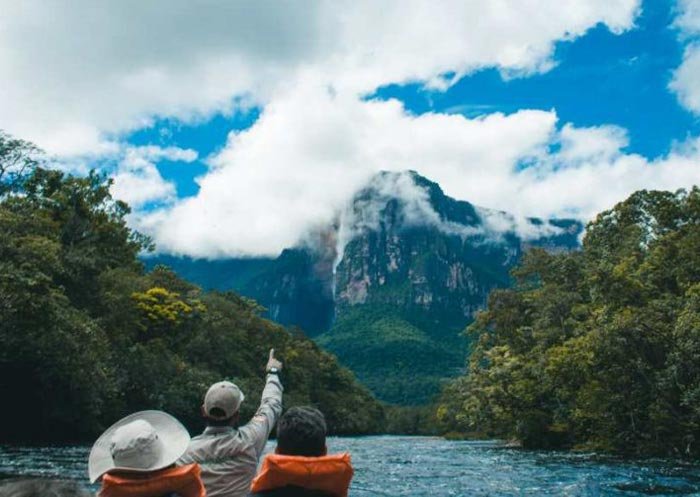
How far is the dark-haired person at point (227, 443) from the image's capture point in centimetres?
393

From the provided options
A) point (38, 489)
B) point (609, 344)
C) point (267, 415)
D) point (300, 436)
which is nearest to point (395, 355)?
point (609, 344)

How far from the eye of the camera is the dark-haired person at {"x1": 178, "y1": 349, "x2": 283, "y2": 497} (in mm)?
3934

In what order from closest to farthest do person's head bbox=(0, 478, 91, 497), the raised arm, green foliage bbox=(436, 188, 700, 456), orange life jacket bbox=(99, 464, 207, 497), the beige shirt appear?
person's head bbox=(0, 478, 91, 497) → orange life jacket bbox=(99, 464, 207, 497) → the beige shirt → the raised arm → green foliage bbox=(436, 188, 700, 456)

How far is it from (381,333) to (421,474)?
149 metres

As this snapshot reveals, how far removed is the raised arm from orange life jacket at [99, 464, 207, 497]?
1110mm

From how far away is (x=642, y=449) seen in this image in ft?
Answer: 81.5

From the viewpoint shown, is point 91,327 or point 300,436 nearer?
point 300,436

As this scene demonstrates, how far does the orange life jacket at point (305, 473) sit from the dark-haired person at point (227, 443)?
2.69 ft

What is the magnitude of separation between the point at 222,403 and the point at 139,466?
943 millimetres

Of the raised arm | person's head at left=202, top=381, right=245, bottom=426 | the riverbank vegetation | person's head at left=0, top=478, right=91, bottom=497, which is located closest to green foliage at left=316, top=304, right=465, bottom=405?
the riverbank vegetation

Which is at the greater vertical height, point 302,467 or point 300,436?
point 300,436

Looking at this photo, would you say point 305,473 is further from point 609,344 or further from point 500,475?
point 609,344

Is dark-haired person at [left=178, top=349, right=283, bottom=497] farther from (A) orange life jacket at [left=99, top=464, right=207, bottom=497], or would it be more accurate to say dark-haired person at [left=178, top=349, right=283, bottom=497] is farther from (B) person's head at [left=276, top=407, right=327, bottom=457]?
(A) orange life jacket at [left=99, top=464, right=207, bottom=497]

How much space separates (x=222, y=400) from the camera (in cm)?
389
